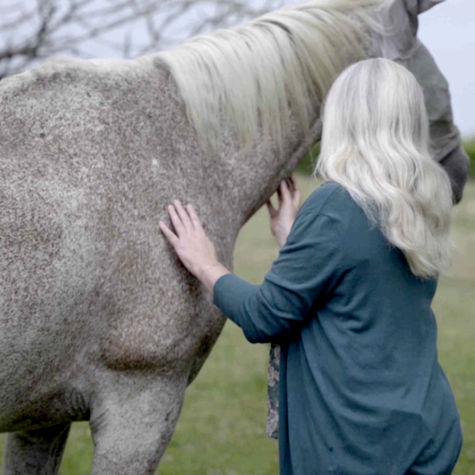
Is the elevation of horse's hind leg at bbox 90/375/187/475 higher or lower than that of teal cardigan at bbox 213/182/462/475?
lower

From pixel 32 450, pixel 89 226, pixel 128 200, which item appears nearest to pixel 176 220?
pixel 128 200

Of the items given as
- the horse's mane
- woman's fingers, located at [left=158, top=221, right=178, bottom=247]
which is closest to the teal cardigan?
woman's fingers, located at [left=158, top=221, right=178, bottom=247]

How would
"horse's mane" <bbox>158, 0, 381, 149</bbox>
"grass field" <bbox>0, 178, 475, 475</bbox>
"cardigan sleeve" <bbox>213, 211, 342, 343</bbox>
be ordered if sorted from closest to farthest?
"cardigan sleeve" <bbox>213, 211, 342, 343</bbox>
"horse's mane" <bbox>158, 0, 381, 149</bbox>
"grass field" <bbox>0, 178, 475, 475</bbox>

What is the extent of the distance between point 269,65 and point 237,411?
4.03 m

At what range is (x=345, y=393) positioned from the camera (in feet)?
7.16

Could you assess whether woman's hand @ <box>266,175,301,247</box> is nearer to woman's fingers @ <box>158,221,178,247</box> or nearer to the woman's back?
woman's fingers @ <box>158,221,178,247</box>

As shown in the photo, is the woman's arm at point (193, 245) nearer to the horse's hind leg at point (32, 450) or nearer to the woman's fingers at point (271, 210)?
the woman's fingers at point (271, 210)

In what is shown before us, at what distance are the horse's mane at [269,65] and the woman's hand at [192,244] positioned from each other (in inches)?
10.2

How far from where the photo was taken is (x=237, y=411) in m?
6.43

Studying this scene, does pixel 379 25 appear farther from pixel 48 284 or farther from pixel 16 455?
pixel 16 455

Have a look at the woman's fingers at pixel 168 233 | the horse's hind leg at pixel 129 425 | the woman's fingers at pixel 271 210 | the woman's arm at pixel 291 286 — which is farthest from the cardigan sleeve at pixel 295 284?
the woman's fingers at pixel 271 210

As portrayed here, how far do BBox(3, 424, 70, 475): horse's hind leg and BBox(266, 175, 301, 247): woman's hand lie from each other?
91cm

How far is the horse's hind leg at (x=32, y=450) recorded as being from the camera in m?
2.85

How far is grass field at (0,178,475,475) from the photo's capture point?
5.10 meters
